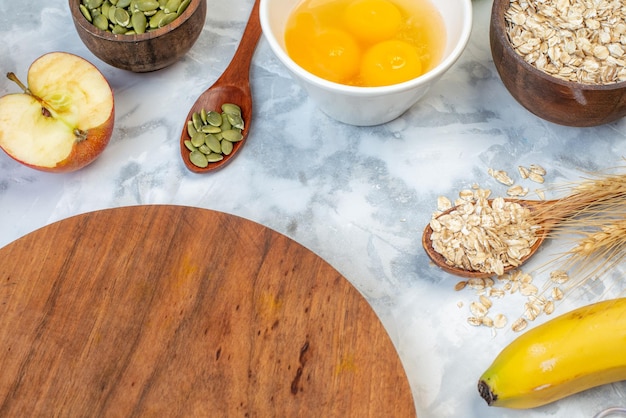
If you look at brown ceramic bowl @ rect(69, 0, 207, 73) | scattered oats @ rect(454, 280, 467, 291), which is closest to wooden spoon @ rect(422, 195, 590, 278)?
scattered oats @ rect(454, 280, 467, 291)

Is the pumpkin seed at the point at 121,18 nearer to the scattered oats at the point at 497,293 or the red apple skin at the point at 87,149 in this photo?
the red apple skin at the point at 87,149

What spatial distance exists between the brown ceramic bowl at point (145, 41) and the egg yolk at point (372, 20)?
9.0 inches

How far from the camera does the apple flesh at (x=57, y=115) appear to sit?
3.66ft

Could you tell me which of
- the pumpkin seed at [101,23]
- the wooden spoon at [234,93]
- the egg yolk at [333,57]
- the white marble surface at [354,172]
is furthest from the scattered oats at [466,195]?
the pumpkin seed at [101,23]

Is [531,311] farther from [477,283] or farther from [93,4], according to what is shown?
[93,4]

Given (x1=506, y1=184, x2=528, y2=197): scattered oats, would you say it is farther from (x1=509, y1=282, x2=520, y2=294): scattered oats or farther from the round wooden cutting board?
the round wooden cutting board

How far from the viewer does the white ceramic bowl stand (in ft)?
3.47

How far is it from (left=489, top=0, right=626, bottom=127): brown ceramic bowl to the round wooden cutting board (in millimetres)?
388

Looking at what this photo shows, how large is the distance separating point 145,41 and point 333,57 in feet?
0.91

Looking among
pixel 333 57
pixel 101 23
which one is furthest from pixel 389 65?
pixel 101 23

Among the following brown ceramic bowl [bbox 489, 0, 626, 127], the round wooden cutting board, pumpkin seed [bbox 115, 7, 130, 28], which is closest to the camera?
the round wooden cutting board

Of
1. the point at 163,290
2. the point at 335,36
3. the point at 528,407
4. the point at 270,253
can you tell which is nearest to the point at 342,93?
the point at 335,36

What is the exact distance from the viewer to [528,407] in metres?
1.00

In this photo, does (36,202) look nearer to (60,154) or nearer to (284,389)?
(60,154)
